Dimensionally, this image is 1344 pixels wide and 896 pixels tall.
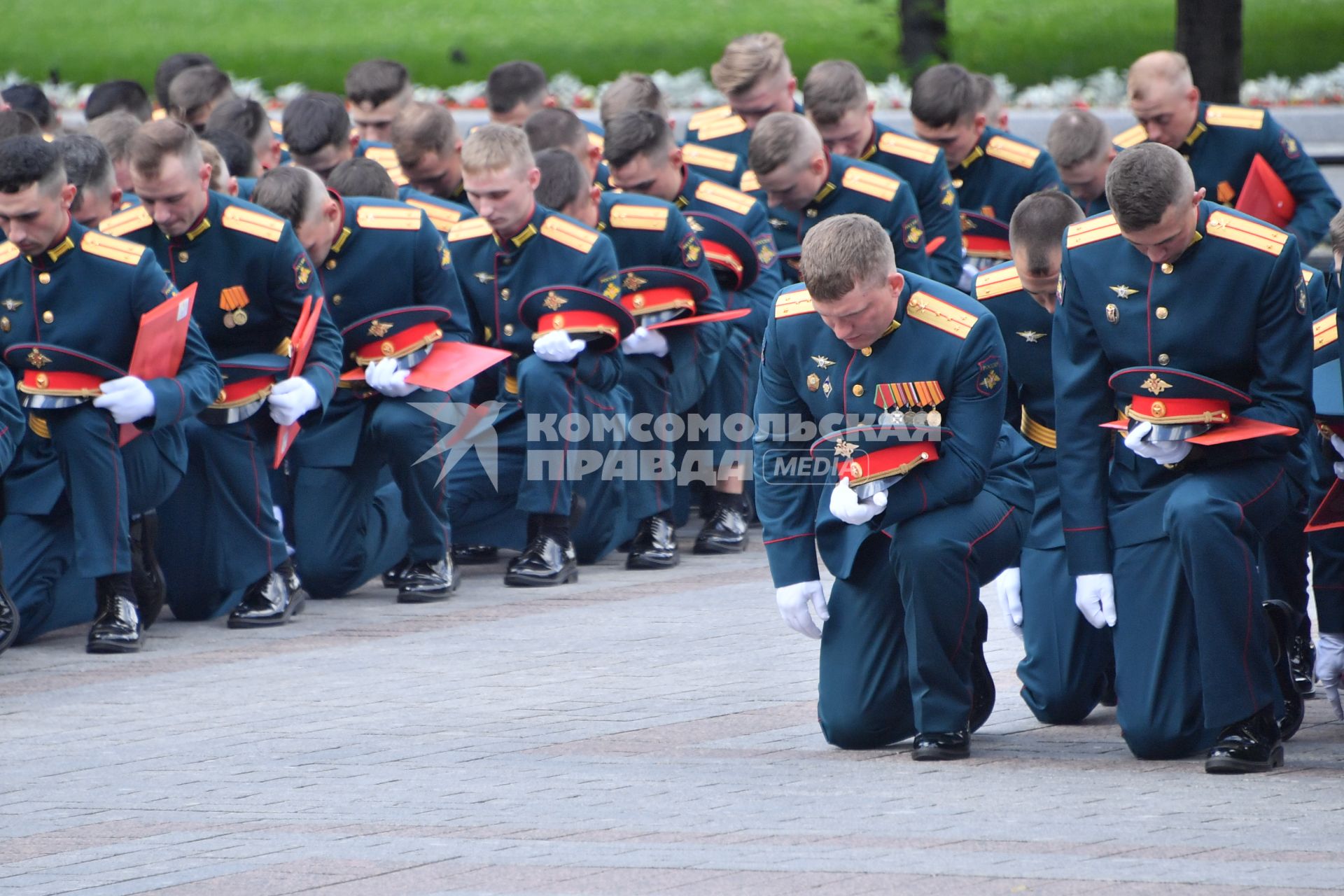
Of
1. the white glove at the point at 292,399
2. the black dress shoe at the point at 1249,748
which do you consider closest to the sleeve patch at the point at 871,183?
the white glove at the point at 292,399

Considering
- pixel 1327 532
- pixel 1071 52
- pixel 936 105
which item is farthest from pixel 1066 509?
pixel 1071 52

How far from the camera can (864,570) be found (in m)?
5.96

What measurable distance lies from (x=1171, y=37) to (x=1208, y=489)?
15.8 m

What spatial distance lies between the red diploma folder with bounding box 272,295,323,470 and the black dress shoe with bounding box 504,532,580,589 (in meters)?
1.17

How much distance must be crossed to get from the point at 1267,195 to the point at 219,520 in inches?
197

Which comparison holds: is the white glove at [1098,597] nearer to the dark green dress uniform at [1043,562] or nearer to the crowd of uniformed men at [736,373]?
the crowd of uniformed men at [736,373]

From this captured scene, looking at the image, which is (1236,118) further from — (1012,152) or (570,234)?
(570,234)

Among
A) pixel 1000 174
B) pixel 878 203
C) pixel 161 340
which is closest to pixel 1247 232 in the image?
pixel 161 340

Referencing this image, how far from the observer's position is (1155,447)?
5609 mm

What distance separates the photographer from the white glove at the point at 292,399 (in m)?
7.90

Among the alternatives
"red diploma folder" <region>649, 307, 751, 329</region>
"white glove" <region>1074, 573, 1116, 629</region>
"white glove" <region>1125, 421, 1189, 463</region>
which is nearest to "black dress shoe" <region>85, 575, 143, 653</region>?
"red diploma folder" <region>649, 307, 751, 329</region>

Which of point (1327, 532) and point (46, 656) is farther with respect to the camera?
point (46, 656)

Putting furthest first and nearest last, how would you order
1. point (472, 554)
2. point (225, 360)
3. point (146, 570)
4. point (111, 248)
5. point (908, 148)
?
point (908, 148) < point (472, 554) < point (225, 360) < point (146, 570) < point (111, 248)

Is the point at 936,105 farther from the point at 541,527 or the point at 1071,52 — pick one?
the point at 1071,52
